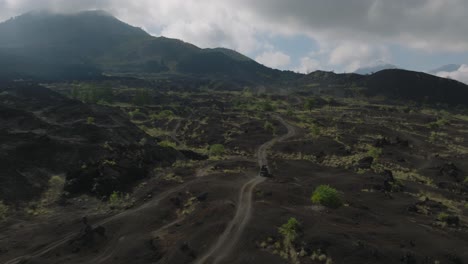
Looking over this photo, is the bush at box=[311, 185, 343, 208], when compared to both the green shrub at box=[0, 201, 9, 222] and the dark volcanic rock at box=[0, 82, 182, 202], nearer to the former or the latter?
the dark volcanic rock at box=[0, 82, 182, 202]

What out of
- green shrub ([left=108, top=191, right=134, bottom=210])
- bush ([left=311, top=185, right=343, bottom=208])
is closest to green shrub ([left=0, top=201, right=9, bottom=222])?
green shrub ([left=108, top=191, right=134, bottom=210])

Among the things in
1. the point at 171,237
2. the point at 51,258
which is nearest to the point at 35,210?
the point at 51,258

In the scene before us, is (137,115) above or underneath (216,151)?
above

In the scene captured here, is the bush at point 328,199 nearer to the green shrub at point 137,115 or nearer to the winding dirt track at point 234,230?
the winding dirt track at point 234,230

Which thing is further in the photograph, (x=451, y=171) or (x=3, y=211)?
(x=451, y=171)

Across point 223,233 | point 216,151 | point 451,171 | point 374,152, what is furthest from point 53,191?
point 451,171

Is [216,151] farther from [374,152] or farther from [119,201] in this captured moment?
[119,201]

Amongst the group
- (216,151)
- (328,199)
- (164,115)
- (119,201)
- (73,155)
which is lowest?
(119,201)

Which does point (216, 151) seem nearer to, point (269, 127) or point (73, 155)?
point (269, 127)

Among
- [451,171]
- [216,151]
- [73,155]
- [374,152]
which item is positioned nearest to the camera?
[73,155]

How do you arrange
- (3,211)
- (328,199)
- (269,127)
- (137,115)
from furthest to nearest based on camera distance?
(137,115), (269,127), (3,211), (328,199)

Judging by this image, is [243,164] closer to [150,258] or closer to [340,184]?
[340,184]
